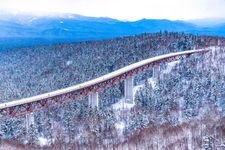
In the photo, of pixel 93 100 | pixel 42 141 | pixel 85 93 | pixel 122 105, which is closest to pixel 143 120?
pixel 93 100

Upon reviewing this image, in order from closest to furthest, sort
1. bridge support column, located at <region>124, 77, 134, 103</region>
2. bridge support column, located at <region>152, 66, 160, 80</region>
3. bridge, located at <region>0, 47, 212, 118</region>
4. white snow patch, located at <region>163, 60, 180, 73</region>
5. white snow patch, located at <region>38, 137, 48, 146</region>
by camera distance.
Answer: bridge, located at <region>0, 47, 212, 118</region> → white snow patch, located at <region>38, 137, 48, 146</region> → bridge support column, located at <region>124, 77, 134, 103</region> → bridge support column, located at <region>152, 66, 160, 80</region> → white snow patch, located at <region>163, 60, 180, 73</region>

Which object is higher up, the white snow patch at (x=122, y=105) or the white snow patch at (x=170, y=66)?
the white snow patch at (x=170, y=66)

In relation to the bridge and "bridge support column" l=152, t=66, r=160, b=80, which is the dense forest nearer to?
"bridge support column" l=152, t=66, r=160, b=80

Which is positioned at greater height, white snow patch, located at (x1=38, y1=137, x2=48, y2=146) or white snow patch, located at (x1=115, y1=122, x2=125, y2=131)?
white snow patch, located at (x1=115, y1=122, x2=125, y2=131)

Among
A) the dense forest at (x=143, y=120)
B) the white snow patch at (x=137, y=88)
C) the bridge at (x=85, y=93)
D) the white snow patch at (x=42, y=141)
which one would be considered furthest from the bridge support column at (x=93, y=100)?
the white snow patch at (x=137, y=88)

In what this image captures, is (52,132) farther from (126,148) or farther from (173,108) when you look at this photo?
(173,108)

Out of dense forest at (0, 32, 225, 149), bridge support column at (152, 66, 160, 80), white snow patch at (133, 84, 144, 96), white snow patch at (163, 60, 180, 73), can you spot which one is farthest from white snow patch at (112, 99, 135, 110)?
white snow patch at (163, 60, 180, 73)

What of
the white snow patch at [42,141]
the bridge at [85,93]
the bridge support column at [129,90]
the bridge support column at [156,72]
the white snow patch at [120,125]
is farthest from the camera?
the bridge support column at [156,72]

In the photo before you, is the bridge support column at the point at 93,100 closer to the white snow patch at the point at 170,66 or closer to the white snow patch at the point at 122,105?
the white snow patch at the point at 122,105
